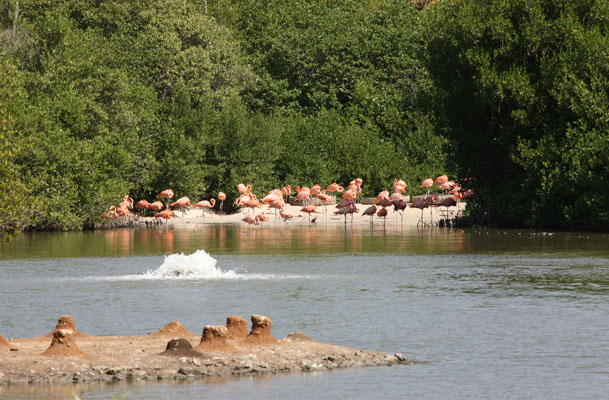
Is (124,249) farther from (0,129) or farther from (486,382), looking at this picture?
(486,382)

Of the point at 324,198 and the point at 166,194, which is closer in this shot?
the point at 166,194

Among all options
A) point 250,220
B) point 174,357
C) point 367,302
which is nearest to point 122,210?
point 250,220

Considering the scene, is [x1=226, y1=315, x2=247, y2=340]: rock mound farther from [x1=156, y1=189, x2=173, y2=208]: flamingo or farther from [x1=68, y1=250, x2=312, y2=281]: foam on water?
[x1=156, y1=189, x2=173, y2=208]: flamingo

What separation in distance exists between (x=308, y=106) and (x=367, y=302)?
44.7m

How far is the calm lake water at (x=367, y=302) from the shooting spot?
11.7m

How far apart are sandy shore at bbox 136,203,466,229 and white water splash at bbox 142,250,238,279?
2085 cm

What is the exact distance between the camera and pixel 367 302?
19141 millimetres

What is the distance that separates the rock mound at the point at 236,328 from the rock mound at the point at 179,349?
3.65 ft

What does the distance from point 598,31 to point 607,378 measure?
1041 inches

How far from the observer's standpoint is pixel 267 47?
228 ft

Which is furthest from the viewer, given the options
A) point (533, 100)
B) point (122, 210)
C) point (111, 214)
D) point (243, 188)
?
point (243, 188)

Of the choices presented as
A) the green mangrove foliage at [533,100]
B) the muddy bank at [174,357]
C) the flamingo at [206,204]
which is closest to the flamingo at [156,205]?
the flamingo at [206,204]

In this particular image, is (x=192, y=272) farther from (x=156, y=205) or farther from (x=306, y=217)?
(x=306, y=217)

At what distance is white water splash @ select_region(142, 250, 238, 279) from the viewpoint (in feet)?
77.0
